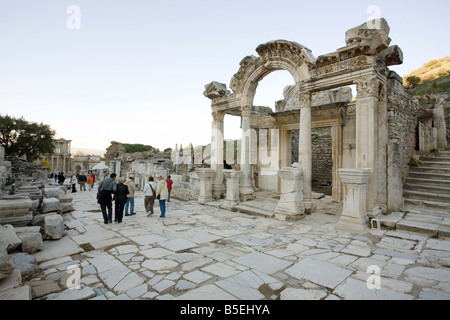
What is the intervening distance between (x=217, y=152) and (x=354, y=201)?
6.05 metres

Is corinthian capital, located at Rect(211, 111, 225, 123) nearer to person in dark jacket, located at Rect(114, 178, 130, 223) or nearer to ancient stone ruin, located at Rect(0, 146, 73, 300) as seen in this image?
person in dark jacket, located at Rect(114, 178, 130, 223)

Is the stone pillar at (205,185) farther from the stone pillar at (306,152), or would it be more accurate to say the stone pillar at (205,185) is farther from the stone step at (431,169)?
the stone step at (431,169)

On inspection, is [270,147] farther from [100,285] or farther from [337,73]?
[100,285]

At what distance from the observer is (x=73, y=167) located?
4597 centimetres

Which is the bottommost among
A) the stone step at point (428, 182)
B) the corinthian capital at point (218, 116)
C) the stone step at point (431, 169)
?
the stone step at point (428, 182)

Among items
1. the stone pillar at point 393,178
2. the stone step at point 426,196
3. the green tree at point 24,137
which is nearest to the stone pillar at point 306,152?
the stone pillar at point 393,178

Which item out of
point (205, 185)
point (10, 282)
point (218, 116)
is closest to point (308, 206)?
point (205, 185)

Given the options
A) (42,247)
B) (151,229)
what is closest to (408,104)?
(151,229)

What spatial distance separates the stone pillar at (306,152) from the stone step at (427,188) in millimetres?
3467

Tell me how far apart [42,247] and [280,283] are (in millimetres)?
4508

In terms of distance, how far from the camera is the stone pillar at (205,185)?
391 inches

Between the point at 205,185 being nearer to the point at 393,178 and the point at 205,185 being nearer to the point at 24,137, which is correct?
the point at 393,178

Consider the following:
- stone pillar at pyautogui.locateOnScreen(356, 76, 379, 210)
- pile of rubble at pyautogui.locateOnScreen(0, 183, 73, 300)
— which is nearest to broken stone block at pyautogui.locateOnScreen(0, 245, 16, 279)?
pile of rubble at pyautogui.locateOnScreen(0, 183, 73, 300)

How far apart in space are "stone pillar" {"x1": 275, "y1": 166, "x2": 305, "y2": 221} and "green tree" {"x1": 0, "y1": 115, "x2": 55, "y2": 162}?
107 feet
